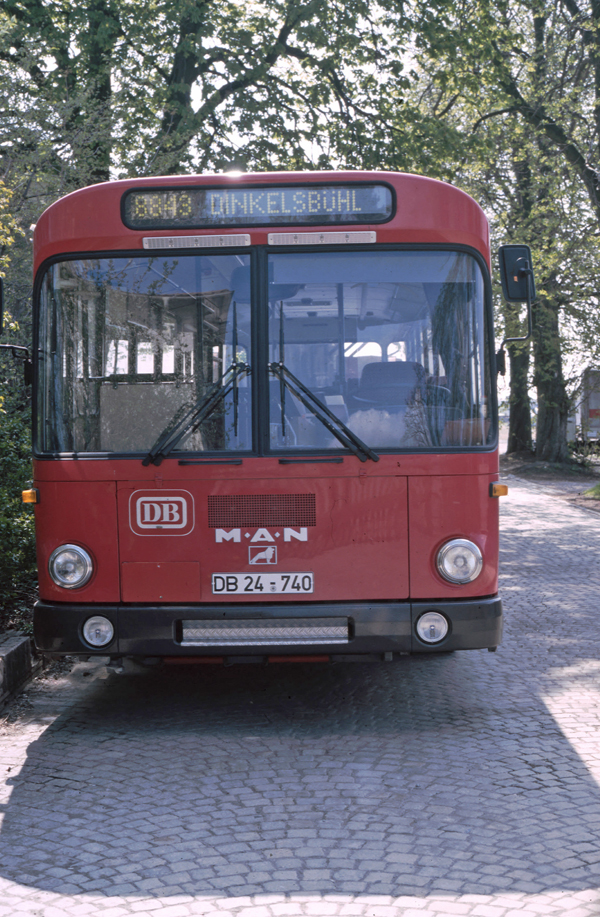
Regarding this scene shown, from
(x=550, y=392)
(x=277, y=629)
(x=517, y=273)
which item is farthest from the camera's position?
(x=550, y=392)

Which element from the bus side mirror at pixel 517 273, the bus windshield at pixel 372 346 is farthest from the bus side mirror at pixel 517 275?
the bus windshield at pixel 372 346

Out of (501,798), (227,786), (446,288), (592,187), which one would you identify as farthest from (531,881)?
(592,187)

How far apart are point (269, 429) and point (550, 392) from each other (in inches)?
1018

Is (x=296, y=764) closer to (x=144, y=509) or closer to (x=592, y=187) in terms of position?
(x=144, y=509)

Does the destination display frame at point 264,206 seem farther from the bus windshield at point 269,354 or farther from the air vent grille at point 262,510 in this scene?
the air vent grille at point 262,510

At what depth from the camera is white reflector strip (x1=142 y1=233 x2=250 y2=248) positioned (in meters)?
5.10

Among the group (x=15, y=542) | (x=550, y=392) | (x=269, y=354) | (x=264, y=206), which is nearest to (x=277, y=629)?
(x=269, y=354)

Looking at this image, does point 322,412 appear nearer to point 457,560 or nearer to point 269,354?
point 269,354

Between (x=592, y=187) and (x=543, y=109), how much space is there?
7.81 feet

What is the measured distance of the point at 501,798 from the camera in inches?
163

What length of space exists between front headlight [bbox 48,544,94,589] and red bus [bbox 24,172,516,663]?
0.01 metres

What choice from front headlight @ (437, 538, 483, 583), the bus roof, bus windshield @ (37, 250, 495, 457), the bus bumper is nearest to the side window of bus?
bus windshield @ (37, 250, 495, 457)

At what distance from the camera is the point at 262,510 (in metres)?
5.04

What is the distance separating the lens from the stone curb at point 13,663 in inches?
229
